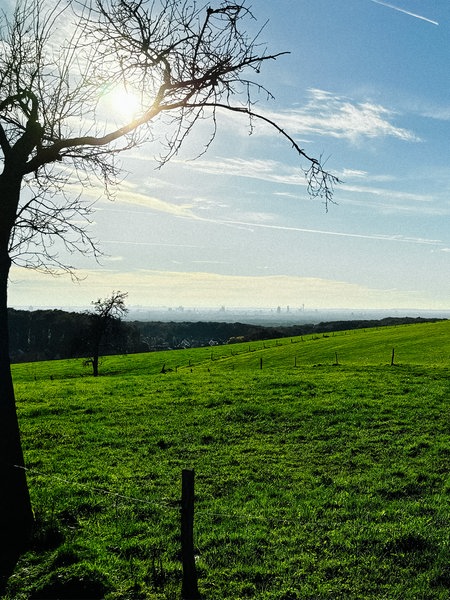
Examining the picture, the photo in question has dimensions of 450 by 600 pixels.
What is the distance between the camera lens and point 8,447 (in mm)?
8852

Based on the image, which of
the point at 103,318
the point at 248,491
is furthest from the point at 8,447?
the point at 103,318

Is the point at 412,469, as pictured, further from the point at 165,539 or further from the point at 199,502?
the point at 165,539

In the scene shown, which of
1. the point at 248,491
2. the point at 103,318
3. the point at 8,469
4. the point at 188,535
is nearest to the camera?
the point at 188,535

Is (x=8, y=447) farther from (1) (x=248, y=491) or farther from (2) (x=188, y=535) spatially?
(1) (x=248, y=491)

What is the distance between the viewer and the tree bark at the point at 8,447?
28.8 feet

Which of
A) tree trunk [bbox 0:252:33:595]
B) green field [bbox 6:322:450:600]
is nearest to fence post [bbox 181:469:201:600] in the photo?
green field [bbox 6:322:450:600]

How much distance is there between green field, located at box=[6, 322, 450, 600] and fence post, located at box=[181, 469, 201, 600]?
0.54m

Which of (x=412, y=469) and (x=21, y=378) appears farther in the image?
(x=21, y=378)

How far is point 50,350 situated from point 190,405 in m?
125

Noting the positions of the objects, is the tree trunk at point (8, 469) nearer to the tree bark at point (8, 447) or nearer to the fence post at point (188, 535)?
the tree bark at point (8, 447)

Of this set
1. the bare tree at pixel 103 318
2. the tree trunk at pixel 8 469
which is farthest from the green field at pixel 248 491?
the bare tree at pixel 103 318

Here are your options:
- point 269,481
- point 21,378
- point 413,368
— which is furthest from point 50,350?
point 269,481

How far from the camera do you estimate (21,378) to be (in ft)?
186

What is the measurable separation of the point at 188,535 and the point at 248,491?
224 inches
